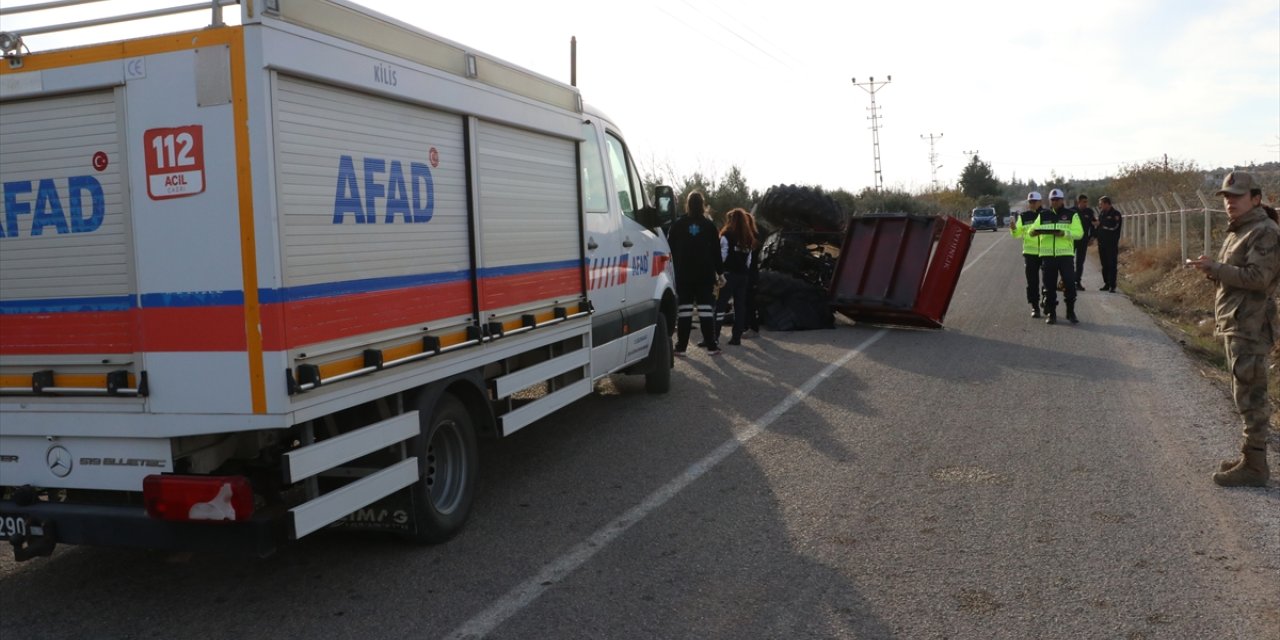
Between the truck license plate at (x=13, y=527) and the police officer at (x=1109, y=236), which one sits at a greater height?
the police officer at (x=1109, y=236)

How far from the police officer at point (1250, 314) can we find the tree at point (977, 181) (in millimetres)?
99478

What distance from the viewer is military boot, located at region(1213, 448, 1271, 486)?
6309 mm

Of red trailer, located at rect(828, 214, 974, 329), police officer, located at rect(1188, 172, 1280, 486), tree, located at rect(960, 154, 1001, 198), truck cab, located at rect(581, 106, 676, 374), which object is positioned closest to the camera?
police officer, located at rect(1188, 172, 1280, 486)

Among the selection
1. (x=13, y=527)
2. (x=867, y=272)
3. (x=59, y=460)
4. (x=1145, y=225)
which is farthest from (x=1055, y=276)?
(x=1145, y=225)

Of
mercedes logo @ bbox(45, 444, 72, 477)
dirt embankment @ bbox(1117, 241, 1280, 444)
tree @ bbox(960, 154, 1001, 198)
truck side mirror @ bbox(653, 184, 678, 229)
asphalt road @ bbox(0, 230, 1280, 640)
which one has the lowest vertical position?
asphalt road @ bbox(0, 230, 1280, 640)

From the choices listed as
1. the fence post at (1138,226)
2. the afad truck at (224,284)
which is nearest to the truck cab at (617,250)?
the afad truck at (224,284)

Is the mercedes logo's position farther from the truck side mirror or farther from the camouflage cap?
the camouflage cap

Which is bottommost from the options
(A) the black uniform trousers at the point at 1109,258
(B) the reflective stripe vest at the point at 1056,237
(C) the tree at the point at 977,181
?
(A) the black uniform trousers at the point at 1109,258

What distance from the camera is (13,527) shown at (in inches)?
181

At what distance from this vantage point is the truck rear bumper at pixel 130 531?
444 centimetres

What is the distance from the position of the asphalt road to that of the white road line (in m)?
0.02

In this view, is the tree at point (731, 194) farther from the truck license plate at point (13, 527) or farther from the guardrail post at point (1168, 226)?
the truck license plate at point (13, 527)

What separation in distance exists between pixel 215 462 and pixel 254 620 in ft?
2.44

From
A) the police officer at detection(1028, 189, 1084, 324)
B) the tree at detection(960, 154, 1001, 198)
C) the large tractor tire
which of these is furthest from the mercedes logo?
the tree at detection(960, 154, 1001, 198)
